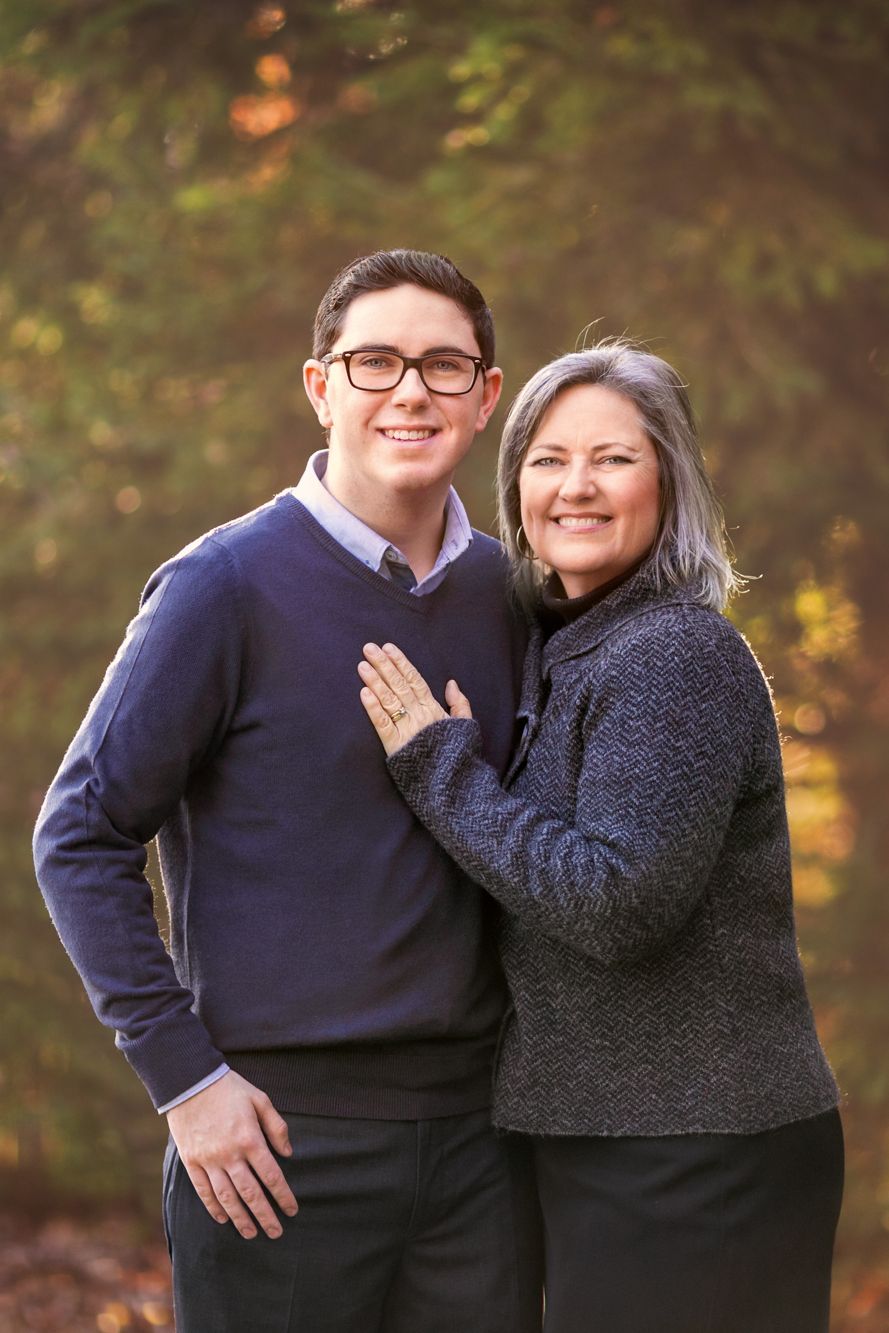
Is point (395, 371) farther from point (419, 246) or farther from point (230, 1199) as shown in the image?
point (419, 246)

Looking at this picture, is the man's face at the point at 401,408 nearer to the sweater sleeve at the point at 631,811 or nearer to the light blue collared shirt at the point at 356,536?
the light blue collared shirt at the point at 356,536

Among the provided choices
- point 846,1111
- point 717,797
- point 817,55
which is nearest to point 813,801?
point 846,1111

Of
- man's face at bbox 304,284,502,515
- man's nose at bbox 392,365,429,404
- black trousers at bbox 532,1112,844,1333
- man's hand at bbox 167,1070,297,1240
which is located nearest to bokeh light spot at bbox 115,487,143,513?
man's face at bbox 304,284,502,515

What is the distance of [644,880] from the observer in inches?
73.9

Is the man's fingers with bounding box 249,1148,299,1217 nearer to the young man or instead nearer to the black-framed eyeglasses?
the young man

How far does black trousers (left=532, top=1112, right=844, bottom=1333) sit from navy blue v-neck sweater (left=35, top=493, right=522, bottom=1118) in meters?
0.26

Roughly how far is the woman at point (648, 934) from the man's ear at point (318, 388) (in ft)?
1.33

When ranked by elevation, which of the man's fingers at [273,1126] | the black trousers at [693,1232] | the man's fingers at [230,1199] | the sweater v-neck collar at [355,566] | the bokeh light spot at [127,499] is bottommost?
the black trousers at [693,1232]

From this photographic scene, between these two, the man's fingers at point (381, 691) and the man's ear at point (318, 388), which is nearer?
the man's fingers at point (381, 691)

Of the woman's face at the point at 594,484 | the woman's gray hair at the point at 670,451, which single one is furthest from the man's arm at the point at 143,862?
the woman's gray hair at the point at 670,451

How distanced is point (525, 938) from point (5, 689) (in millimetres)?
3383

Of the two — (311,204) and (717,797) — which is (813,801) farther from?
(717,797)

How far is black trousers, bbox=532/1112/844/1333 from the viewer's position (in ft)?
6.51

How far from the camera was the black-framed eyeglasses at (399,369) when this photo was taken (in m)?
2.15
